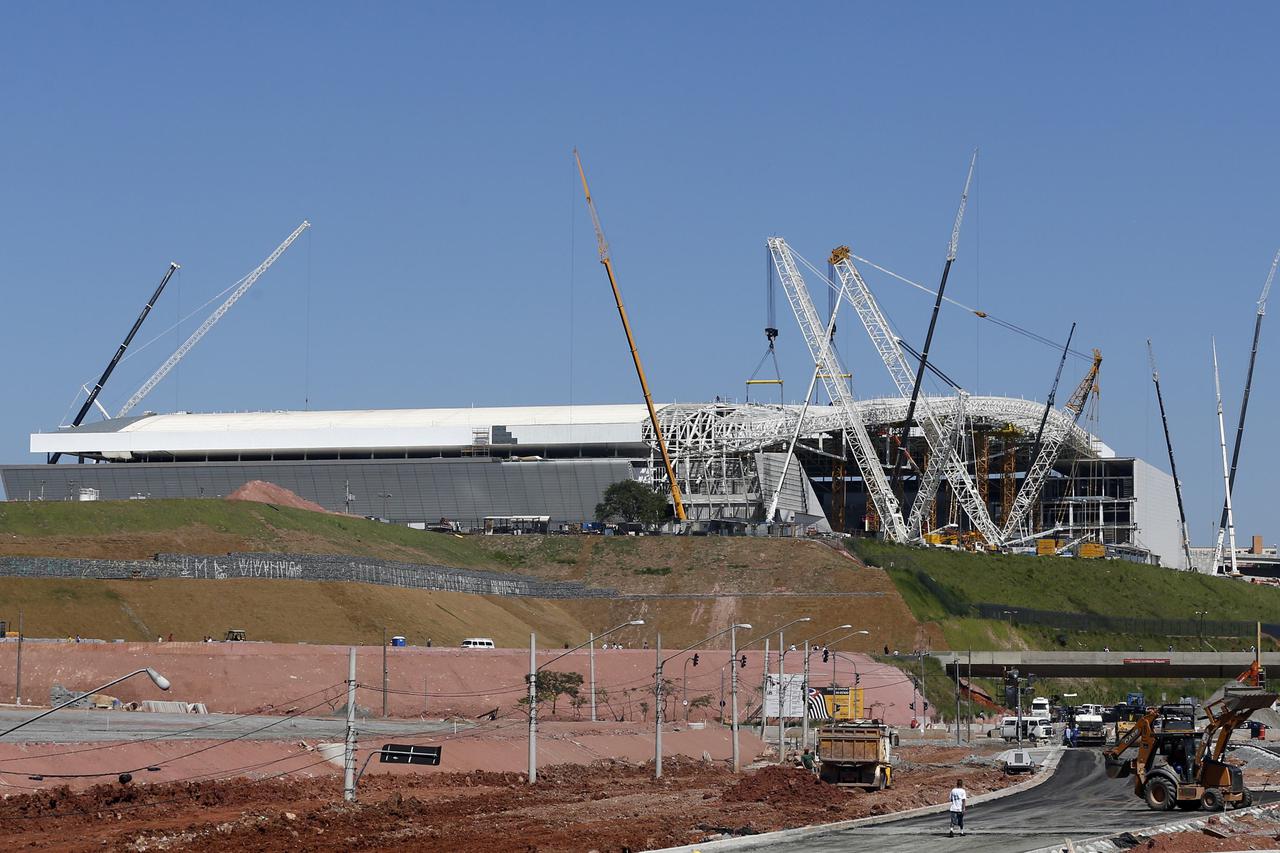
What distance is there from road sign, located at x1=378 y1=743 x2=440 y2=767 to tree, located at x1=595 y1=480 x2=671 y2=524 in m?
126

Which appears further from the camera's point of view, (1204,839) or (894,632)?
(894,632)

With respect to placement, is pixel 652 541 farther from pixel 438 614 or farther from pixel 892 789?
pixel 892 789

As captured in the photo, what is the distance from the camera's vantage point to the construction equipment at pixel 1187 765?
60.4 meters

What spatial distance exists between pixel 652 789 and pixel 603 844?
21354mm

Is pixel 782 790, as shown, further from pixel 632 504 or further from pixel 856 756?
pixel 632 504

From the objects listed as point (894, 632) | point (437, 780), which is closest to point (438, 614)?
point (894, 632)

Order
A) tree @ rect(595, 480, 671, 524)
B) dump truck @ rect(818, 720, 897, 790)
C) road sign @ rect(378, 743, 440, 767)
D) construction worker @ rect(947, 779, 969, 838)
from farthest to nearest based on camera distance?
tree @ rect(595, 480, 671, 524) → dump truck @ rect(818, 720, 897, 790) → road sign @ rect(378, 743, 440, 767) → construction worker @ rect(947, 779, 969, 838)

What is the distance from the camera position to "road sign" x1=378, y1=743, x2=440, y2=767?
6512cm

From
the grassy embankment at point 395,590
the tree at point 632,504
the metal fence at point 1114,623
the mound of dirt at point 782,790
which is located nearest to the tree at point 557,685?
the grassy embankment at point 395,590

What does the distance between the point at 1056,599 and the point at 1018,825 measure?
409 ft

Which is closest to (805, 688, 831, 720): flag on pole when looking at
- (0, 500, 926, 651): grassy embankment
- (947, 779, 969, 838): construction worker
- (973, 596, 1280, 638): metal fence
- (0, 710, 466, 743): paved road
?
(0, 500, 926, 651): grassy embankment

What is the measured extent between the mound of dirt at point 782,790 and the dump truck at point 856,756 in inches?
46.6

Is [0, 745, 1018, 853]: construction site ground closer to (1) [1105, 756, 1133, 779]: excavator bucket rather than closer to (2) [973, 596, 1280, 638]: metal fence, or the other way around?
(1) [1105, 756, 1133, 779]: excavator bucket

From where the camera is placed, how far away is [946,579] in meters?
173
